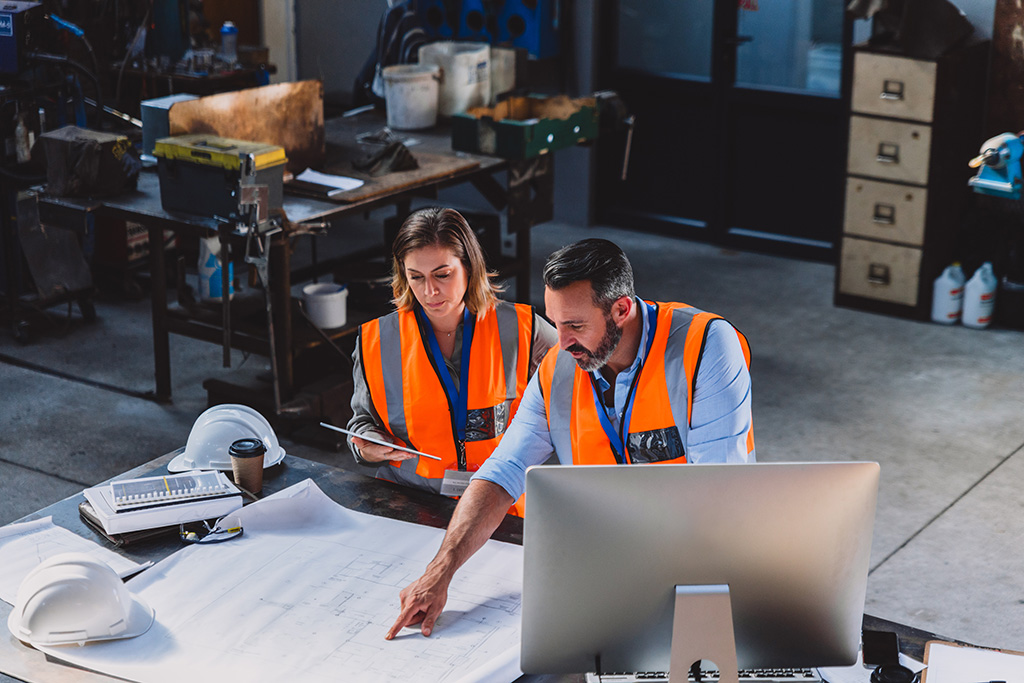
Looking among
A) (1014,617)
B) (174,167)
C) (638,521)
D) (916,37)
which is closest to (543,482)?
Result: (638,521)

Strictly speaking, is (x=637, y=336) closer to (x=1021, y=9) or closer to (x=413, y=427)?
(x=413, y=427)

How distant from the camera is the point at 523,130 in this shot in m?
5.17

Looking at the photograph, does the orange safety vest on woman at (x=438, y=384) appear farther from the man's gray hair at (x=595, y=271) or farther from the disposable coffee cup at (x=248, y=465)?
the man's gray hair at (x=595, y=271)

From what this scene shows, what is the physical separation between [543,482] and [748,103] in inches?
221

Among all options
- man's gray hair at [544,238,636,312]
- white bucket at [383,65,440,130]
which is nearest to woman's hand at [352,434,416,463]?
man's gray hair at [544,238,636,312]

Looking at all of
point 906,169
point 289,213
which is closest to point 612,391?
point 289,213

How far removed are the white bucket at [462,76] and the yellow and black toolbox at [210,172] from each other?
1.58 m

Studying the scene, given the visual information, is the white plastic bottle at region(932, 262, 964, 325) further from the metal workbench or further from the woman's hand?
the woman's hand

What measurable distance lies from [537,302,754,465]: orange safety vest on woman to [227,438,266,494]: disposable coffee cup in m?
0.65

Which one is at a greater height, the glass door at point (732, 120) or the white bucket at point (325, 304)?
the glass door at point (732, 120)

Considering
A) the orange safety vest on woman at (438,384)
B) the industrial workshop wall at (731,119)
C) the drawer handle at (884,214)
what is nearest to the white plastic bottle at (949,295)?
the drawer handle at (884,214)

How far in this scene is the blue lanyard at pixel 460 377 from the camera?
297 cm

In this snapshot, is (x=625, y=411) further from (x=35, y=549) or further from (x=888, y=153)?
(x=888, y=153)

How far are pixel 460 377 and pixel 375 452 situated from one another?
0.29 meters
